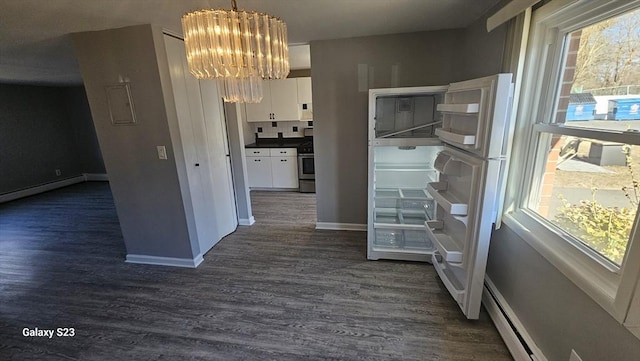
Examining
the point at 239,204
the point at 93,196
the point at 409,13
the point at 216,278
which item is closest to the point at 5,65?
the point at 93,196

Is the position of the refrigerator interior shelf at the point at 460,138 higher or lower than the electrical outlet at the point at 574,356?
higher

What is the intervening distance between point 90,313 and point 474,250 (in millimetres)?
2934

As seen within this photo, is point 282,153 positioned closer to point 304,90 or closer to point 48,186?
point 304,90

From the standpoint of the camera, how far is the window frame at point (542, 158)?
992 mm

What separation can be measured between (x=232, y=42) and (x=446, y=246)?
1.99 meters

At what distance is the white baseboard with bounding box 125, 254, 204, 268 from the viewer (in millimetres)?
2689

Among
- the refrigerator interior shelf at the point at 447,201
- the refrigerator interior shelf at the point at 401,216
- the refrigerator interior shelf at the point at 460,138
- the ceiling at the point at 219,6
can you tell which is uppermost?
the ceiling at the point at 219,6

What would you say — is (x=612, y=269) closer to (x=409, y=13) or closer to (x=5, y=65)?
(x=409, y=13)

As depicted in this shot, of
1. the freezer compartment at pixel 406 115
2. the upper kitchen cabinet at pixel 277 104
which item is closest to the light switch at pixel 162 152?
the freezer compartment at pixel 406 115

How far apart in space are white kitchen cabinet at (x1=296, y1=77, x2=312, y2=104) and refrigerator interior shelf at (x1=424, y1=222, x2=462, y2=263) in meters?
3.43

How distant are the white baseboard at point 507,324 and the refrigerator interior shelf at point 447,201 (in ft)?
2.29

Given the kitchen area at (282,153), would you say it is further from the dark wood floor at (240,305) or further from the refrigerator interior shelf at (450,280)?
the refrigerator interior shelf at (450,280)

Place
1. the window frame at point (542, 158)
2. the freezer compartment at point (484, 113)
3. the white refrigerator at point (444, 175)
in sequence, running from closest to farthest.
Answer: the window frame at point (542, 158) < the freezer compartment at point (484, 113) < the white refrigerator at point (444, 175)

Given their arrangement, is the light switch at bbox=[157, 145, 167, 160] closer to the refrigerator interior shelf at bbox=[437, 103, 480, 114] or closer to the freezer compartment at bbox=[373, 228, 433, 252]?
the freezer compartment at bbox=[373, 228, 433, 252]
